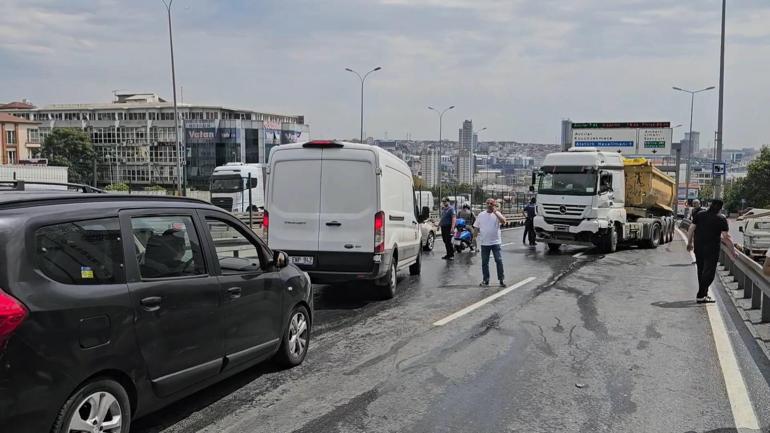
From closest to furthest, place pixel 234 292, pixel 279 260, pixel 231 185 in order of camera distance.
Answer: pixel 234 292 < pixel 279 260 < pixel 231 185

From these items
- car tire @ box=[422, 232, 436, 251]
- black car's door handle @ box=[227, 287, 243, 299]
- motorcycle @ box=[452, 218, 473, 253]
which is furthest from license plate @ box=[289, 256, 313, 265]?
car tire @ box=[422, 232, 436, 251]

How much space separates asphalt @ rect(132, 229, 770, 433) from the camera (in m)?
4.84

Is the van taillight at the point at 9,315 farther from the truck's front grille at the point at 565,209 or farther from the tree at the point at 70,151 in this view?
the tree at the point at 70,151

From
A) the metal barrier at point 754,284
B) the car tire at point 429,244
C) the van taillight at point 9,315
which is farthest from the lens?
the car tire at point 429,244

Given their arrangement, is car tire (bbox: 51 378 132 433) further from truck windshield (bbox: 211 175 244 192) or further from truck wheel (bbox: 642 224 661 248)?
truck windshield (bbox: 211 175 244 192)

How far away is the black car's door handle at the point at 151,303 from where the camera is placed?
Result: 412 cm

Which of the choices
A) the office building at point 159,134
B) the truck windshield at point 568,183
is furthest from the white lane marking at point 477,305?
the office building at point 159,134

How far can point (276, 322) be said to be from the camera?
5.79 metres

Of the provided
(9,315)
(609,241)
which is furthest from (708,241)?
(9,315)

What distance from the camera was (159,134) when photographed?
143750 mm

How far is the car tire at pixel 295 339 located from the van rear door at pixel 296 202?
10.4ft

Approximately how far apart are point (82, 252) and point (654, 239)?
73.7ft

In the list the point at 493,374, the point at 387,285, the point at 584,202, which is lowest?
the point at 493,374

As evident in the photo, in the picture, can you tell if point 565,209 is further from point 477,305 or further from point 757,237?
point 477,305
